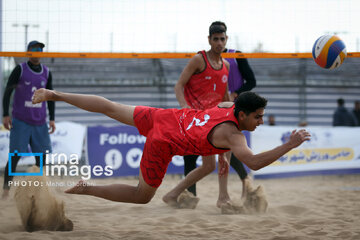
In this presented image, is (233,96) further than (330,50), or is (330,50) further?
(233,96)

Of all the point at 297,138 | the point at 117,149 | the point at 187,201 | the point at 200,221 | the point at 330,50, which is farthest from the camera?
the point at 117,149

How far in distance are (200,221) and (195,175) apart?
0.69 meters

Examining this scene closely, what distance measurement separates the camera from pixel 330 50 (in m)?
4.25

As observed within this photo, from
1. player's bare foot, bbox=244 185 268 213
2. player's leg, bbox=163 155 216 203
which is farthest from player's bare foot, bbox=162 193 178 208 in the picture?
player's bare foot, bbox=244 185 268 213

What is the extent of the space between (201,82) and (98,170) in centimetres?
419

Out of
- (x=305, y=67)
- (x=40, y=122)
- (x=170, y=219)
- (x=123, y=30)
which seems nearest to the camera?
(x=170, y=219)

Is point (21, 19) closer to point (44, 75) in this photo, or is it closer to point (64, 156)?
point (44, 75)

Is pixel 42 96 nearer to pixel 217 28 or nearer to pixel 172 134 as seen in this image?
pixel 172 134

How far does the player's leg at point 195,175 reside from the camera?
4578 mm

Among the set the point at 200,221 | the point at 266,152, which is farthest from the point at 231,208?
the point at 266,152

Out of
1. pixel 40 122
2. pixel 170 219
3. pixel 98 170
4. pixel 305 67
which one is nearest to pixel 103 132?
pixel 98 170

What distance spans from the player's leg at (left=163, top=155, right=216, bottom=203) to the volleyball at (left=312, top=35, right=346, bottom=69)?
4.72 ft

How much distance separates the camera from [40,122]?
5.25 metres

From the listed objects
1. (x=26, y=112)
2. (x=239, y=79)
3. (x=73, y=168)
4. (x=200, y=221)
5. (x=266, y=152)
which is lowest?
(x=73, y=168)
